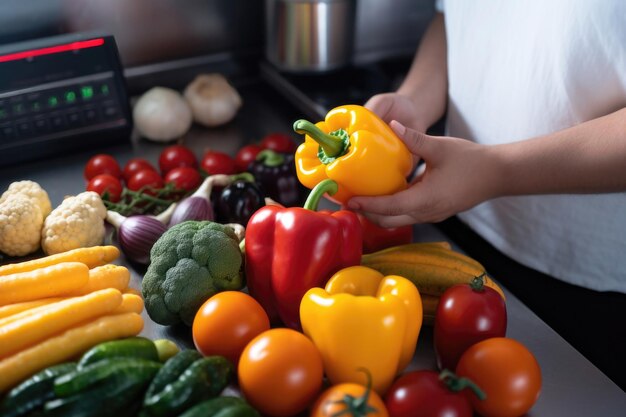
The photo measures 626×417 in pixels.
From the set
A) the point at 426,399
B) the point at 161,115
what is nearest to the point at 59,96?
the point at 161,115

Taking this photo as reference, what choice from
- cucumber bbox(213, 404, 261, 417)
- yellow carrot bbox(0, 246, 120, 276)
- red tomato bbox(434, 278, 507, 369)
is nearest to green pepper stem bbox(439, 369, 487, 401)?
red tomato bbox(434, 278, 507, 369)

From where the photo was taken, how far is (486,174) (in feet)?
3.34

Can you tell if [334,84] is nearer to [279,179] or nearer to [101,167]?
[279,179]

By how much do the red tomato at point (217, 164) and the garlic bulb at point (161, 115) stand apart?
0.55ft

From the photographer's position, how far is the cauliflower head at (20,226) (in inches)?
41.8

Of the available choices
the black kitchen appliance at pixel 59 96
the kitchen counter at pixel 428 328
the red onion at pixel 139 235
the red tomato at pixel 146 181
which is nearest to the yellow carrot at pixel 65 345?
the kitchen counter at pixel 428 328

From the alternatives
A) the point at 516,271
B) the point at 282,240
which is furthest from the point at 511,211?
the point at 282,240

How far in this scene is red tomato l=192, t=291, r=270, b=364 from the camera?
2.83 feet

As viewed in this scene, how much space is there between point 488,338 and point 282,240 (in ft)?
1.02

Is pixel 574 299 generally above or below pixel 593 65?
Result: below

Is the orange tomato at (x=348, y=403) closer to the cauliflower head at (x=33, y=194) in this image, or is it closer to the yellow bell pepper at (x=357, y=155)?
the yellow bell pepper at (x=357, y=155)

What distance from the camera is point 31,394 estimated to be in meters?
0.75

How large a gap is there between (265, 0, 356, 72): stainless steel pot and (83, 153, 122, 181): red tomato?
18.9 inches

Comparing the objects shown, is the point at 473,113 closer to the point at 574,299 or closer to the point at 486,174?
the point at 486,174
